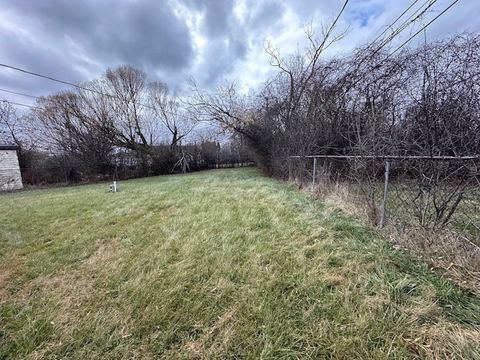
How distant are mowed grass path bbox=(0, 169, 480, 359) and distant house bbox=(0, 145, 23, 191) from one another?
13.0 m

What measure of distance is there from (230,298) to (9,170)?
17.1 meters

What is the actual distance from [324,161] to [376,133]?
3.51 metres

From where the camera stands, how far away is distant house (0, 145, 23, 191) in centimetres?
1228

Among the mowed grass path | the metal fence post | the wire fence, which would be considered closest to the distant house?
the mowed grass path

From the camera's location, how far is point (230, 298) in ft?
6.21

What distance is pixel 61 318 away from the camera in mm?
1742

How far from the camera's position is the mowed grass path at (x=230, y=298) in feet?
4.65

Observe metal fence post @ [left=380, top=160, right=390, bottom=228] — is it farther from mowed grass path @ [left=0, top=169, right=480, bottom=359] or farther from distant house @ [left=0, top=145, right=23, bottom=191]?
distant house @ [left=0, top=145, right=23, bottom=191]

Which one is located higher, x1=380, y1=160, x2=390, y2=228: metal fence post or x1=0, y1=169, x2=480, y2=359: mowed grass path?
x1=380, y1=160, x2=390, y2=228: metal fence post

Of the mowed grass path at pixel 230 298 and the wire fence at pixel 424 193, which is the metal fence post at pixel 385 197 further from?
the mowed grass path at pixel 230 298

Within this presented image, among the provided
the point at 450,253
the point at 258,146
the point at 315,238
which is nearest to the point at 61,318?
the point at 315,238

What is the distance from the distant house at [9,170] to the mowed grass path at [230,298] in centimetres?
1302

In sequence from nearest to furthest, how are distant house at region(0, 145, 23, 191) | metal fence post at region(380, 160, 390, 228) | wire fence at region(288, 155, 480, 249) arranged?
wire fence at region(288, 155, 480, 249) < metal fence post at region(380, 160, 390, 228) < distant house at region(0, 145, 23, 191)

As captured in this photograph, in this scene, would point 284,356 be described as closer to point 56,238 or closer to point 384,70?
point 56,238
